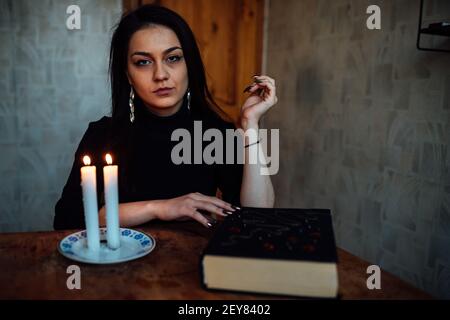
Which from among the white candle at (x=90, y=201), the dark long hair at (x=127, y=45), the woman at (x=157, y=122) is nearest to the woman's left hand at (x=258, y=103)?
the woman at (x=157, y=122)

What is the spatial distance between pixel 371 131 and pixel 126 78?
101 cm

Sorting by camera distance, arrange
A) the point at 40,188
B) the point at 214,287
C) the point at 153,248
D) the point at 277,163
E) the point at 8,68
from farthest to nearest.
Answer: the point at 277,163
the point at 40,188
the point at 8,68
the point at 153,248
the point at 214,287

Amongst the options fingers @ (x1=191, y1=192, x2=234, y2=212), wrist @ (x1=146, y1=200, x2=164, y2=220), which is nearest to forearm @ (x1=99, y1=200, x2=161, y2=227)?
wrist @ (x1=146, y1=200, x2=164, y2=220)

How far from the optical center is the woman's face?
1249 millimetres

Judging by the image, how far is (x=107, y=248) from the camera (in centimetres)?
80

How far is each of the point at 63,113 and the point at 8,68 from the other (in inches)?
13.7

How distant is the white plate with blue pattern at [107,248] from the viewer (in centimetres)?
75

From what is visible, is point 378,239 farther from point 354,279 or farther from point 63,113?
point 63,113

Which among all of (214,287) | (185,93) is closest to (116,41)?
(185,93)

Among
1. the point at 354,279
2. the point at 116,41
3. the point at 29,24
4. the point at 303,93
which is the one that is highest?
the point at 29,24

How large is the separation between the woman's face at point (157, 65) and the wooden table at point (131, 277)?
552mm

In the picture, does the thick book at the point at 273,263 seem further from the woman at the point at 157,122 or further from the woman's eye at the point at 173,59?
the woman's eye at the point at 173,59

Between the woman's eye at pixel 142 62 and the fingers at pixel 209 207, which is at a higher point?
the woman's eye at pixel 142 62

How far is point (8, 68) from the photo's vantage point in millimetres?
2199
